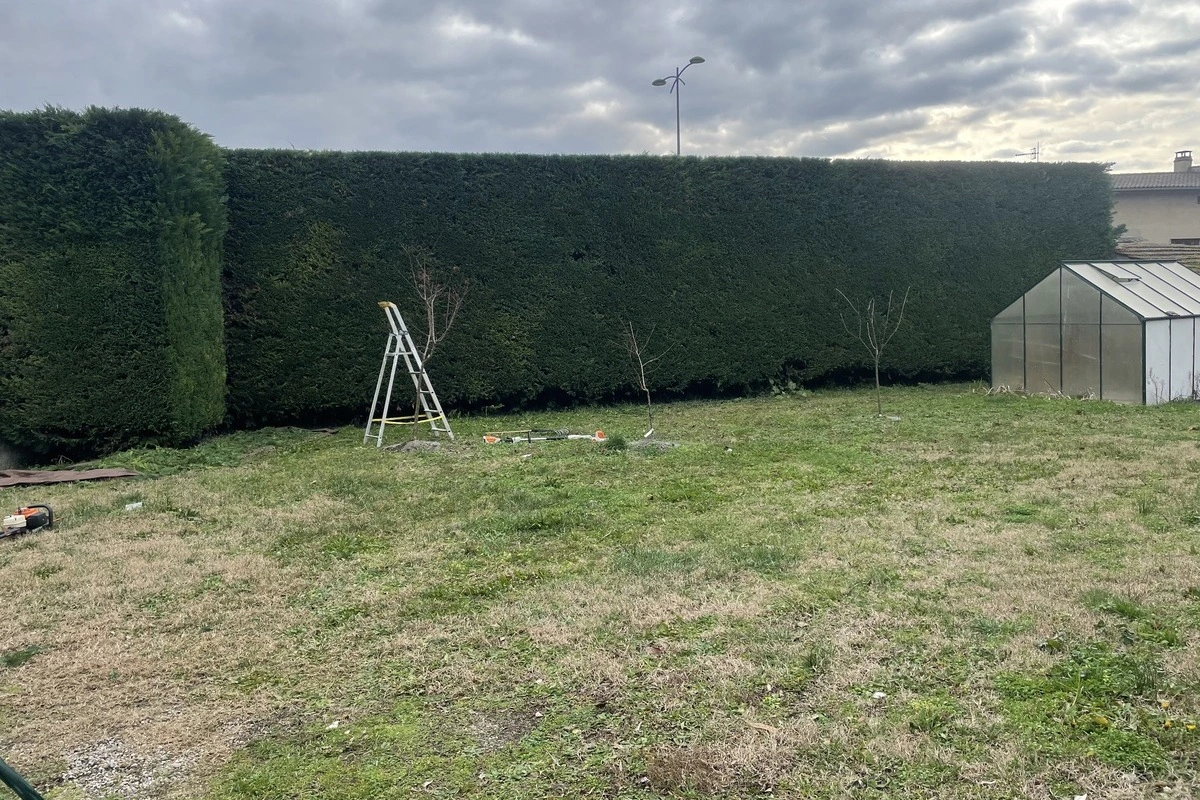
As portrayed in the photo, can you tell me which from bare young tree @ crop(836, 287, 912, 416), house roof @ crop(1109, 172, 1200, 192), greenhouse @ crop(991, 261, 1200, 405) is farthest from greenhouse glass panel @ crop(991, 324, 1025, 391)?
house roof @ crop(1109, 172, 1200, 192)

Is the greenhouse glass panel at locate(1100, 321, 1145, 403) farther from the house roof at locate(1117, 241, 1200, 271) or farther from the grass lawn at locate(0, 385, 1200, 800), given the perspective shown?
the house roof at locate(1117, 241, 1200, 271)

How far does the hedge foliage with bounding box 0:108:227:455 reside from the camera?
7516mm

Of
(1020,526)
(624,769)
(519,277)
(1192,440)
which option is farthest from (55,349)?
(1192,440)

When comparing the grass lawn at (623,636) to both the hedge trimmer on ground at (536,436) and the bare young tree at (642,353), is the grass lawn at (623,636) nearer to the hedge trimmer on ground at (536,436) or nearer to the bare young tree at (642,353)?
the hedge trimmer on ground at (536,436)

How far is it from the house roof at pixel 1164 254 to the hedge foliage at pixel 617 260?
63.6 inches

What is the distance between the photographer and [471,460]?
24.6ft

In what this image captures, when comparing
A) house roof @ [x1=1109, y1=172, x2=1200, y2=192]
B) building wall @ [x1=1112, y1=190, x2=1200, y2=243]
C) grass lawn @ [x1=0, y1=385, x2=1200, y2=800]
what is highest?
house roof @ [x1=1109, y1=172, x2=1200, y2=192]

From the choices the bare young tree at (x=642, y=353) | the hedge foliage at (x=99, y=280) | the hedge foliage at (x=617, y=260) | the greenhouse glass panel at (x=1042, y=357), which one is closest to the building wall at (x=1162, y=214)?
the hedge foliage at (x=617, y=260)

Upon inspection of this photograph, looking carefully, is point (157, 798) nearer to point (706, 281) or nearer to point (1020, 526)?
point (1020, 526)

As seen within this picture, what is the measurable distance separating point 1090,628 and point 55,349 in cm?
890

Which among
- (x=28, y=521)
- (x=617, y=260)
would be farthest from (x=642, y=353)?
(x=28, y=521)

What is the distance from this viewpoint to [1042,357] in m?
11.1

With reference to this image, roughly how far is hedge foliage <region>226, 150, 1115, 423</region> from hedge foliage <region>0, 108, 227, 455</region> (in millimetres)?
1388

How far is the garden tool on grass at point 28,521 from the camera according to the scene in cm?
518
